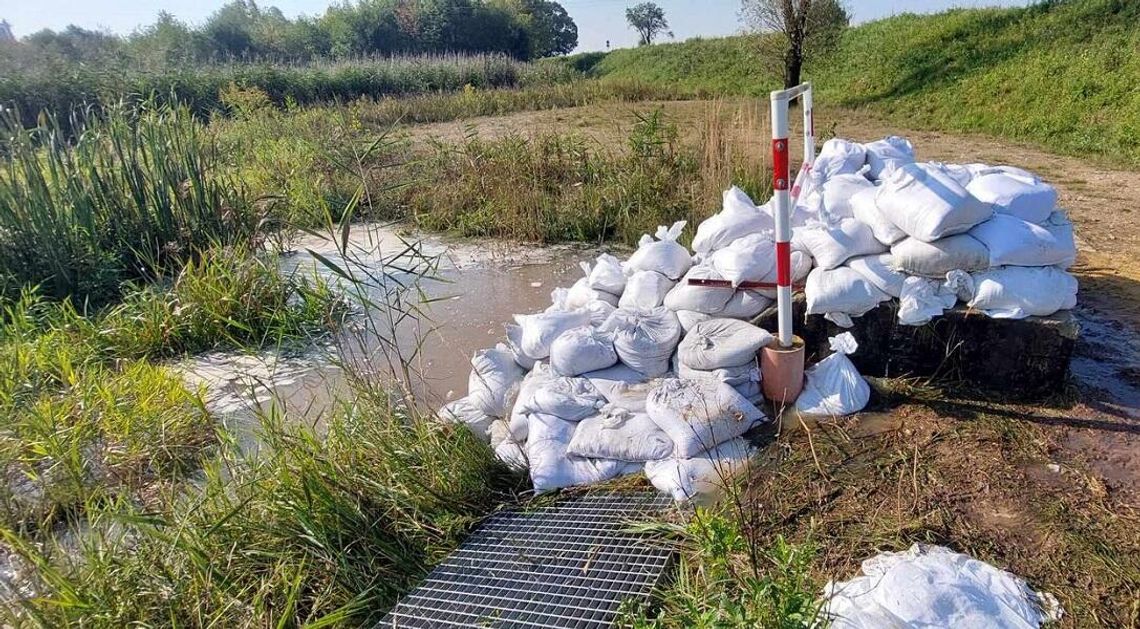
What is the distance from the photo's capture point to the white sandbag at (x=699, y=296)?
9.87ft

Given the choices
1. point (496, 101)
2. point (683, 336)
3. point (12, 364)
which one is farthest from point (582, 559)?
point (496, 101)

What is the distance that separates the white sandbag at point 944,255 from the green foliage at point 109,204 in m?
4.34

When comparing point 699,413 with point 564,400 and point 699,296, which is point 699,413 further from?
point 699,296

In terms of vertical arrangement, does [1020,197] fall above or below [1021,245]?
above

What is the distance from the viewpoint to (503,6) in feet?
144

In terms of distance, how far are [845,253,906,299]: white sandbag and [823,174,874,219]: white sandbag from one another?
353 millimetres

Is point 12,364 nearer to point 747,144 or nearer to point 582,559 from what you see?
point 582,559

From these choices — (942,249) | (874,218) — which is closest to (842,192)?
(874,218)

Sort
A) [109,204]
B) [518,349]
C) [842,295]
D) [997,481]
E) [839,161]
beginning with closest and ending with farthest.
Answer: [997,481], [842,295], [518,349], [839,161], [109,204]

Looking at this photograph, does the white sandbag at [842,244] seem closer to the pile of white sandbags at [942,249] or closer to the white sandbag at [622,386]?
the pile of white sandbags at [942,249]

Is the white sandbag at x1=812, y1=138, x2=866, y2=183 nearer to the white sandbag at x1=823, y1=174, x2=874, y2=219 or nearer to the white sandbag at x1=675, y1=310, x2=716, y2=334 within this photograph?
the white sandbag at x1=823, y1=174, x2=874, y2=219

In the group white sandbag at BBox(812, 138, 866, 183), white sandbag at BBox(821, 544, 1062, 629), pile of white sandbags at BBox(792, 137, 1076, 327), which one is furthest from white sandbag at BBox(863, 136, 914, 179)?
white sandbag at BBox(821, 544, 1062, 629)

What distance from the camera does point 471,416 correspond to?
2.91m

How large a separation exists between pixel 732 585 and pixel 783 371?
1.12 metres
